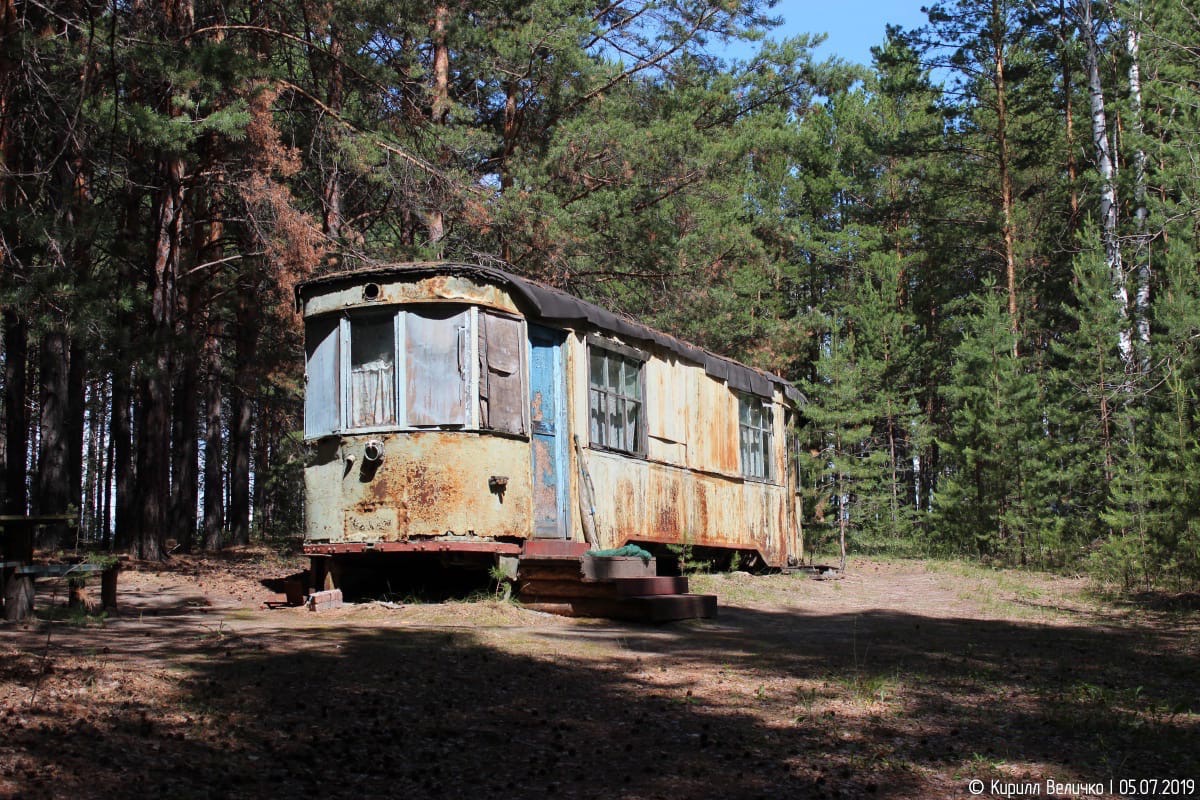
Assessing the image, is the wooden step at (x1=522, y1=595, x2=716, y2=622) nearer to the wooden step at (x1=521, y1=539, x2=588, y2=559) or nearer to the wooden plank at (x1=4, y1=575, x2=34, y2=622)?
the wooden step at (x1=521, y1=539, x2=588, y2=559)

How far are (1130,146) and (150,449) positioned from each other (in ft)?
63.7

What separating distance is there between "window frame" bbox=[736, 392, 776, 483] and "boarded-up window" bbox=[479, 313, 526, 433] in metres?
6.37

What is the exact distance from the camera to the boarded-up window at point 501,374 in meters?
11.0

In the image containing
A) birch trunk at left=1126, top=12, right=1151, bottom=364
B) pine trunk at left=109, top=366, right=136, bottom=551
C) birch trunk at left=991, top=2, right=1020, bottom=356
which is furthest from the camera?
birch trunk at left=991, top=2, right=1020, bottom=356

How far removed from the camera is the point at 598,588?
10578mm

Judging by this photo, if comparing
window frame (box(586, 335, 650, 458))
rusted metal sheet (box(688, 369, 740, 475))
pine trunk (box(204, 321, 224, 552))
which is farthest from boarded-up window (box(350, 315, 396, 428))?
pine trunk (box(204, 321, 224, 552))

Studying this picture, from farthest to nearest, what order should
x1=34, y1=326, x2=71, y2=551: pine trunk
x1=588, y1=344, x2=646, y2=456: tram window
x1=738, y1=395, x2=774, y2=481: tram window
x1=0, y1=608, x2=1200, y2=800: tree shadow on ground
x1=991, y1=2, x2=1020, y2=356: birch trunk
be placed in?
1. x1=991, y1=2, x2=1020, y2=356: birch trunk
2. x1=34, y1=326, x2=71, y2=551: pine trunk
3. x1=738, y1=395, x2=774, y2=481: tram window
4. x1=588, y1=344, x2=646, y2=456: tram window
5. x1=0, y1=608, x2=1200, y2=800: tree shadow on ground

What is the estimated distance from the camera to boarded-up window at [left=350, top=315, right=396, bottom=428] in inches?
437

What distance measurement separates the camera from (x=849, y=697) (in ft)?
22.9

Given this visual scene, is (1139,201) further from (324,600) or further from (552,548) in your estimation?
(324,600)

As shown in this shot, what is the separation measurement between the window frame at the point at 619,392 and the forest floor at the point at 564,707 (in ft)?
8.49

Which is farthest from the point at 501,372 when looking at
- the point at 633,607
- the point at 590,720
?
the point at 590,720

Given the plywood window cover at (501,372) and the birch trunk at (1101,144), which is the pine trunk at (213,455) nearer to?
the plywood window cover at (501,372)

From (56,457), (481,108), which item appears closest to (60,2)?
(56,457)
